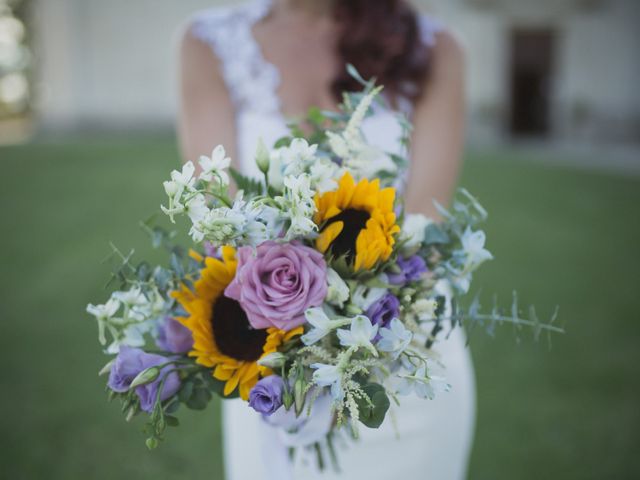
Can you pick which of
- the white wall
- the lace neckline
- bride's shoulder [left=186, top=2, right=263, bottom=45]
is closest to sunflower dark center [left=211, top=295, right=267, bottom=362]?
the lace neckline

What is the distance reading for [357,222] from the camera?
116cm

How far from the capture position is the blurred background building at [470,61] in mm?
19391

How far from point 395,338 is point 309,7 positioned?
5.01 ft

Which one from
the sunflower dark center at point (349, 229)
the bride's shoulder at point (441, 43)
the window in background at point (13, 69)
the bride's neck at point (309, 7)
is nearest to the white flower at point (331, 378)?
the sunflower dark center at point (349, 229)

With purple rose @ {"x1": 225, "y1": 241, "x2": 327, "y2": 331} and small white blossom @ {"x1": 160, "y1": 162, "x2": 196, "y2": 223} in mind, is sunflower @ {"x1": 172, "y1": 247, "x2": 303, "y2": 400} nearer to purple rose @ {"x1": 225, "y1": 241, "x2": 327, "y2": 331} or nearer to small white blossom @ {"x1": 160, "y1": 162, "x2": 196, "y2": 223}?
purple rose @ {"x1": 225, "y1": 241, "x2": 327, "y2": 331}

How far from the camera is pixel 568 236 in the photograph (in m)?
9.61

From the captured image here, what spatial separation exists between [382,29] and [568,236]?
8294 millimetres

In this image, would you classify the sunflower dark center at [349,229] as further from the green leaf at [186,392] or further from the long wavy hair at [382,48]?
the long wavy hair at [382,48]

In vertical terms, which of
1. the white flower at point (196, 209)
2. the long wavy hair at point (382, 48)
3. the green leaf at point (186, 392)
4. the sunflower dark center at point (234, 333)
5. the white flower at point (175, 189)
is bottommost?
the green leaf at point (186, 392)

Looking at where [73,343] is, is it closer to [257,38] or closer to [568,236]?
[257,38]

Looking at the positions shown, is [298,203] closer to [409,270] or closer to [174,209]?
[174,209]

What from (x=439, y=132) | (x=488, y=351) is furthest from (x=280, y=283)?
(x=488, y=351)

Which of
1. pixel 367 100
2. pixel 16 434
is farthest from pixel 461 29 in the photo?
pixel 367 100

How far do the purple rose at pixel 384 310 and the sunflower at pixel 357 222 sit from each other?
0.22 feet
